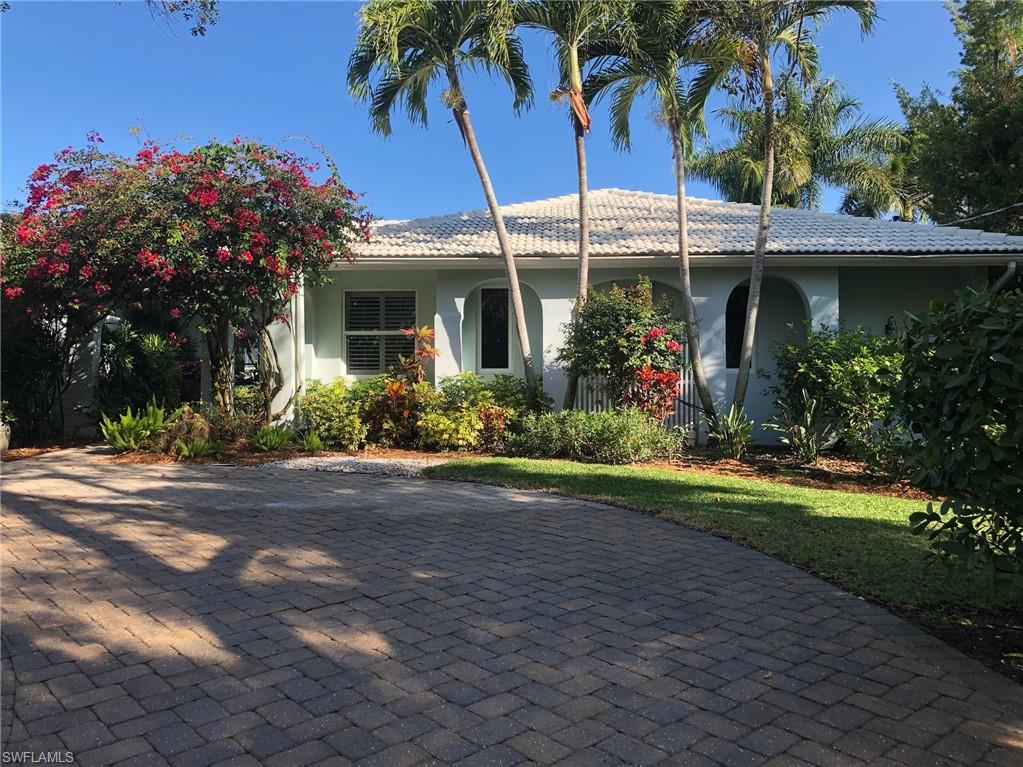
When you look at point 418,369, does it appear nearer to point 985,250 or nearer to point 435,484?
point 435,484

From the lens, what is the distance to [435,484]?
8.77 metres

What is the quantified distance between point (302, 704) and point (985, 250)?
13.2 meters

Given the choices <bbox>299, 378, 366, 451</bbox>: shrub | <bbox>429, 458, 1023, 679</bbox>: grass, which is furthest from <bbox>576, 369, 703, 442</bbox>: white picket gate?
<bbox>299, 378, 366, 451</bbox>: shrub

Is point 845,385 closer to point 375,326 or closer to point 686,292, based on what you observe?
point 686,292

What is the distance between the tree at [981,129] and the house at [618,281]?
5043 mm

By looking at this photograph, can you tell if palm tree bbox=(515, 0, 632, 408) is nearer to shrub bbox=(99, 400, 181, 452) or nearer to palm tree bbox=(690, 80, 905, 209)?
shrub bbox=(99, 400, 181, 452)

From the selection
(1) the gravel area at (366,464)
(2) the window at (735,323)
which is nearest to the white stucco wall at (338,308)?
(1) the gravel area at (366,464)

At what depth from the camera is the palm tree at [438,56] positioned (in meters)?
10.9

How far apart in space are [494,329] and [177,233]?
606 centimetres

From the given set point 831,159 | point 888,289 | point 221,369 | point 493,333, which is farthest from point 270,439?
point 831,159

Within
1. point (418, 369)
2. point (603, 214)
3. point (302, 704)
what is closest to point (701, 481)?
point (418, 369)

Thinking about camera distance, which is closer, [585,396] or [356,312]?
[585,396]

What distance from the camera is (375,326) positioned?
555 inches

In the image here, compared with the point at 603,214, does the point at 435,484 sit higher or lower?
lower
